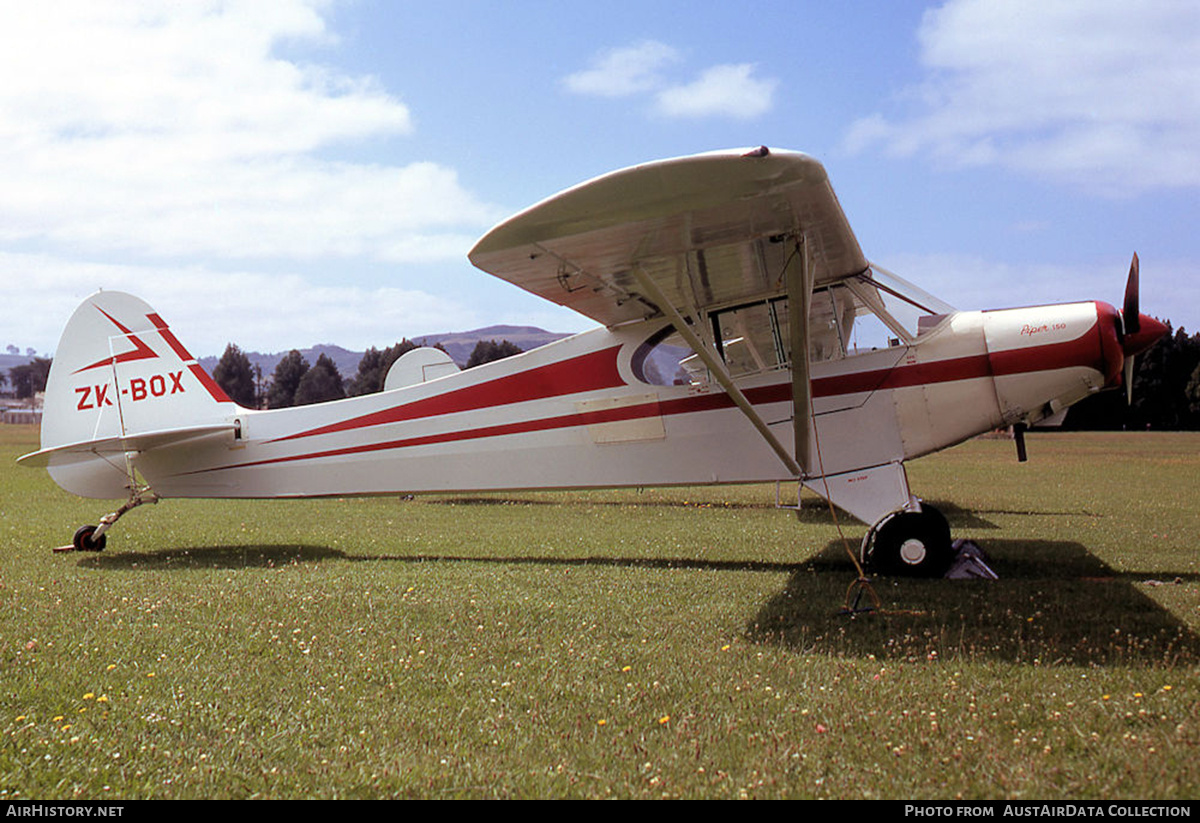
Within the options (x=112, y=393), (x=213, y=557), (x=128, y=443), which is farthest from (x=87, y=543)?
(x=112, y=393)

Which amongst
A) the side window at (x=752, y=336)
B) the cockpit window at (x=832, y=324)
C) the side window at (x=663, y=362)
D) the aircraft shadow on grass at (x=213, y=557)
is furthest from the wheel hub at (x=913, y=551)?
the aircraft shadow on grass at (x=213, y=557)

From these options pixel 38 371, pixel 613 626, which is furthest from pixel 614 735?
pixel 38 371

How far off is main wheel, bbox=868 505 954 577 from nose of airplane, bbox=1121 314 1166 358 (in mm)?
2134

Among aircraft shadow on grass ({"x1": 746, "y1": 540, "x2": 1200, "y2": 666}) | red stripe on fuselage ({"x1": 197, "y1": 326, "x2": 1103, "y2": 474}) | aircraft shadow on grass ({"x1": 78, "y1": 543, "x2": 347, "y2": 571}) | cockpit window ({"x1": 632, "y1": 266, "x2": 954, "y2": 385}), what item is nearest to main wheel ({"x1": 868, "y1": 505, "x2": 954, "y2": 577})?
aircraft shadow on grass ({"x1": 746, "y1": 540, "x2": 1200, "y2": 666})

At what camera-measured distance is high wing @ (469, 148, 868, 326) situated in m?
4.61

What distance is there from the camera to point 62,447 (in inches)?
339

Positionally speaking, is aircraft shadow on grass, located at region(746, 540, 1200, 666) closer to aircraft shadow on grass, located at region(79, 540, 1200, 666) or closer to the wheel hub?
aircraft shadow on grass, located at region(79, 540, 1200, 666)

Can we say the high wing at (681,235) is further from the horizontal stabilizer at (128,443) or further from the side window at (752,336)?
the horizontal stabilizer at (128,443)

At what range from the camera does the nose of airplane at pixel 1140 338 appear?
7031 mm

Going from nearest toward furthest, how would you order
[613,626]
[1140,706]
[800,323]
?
[1140,706] < [613,626] < [800,323]

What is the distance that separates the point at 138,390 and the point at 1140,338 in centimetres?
992

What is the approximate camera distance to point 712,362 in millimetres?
6449
